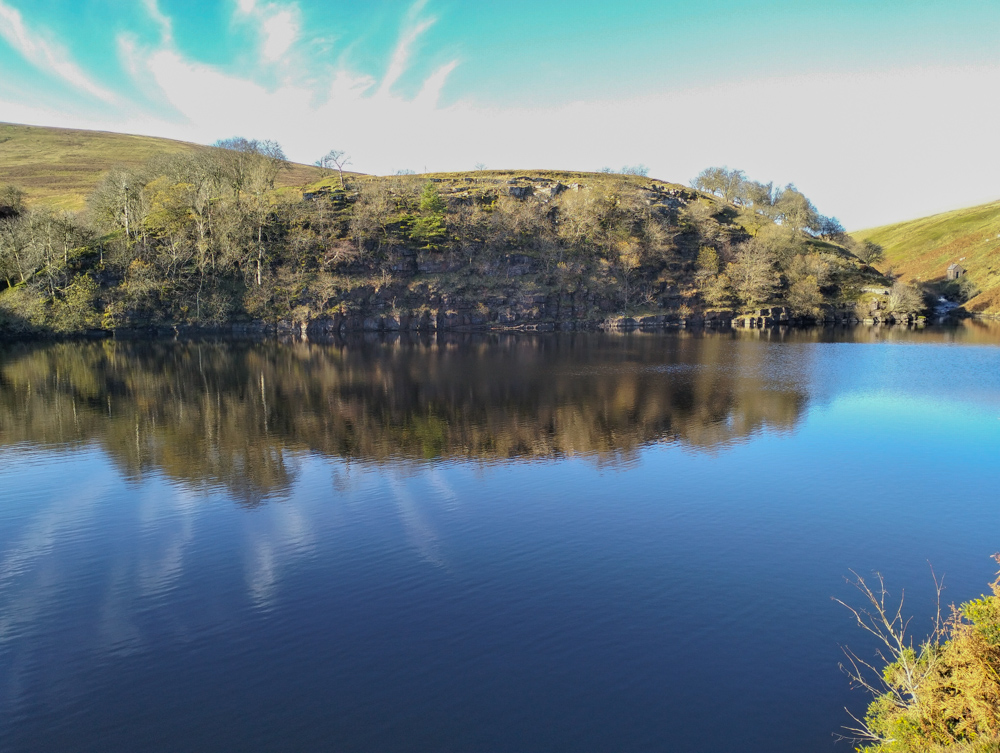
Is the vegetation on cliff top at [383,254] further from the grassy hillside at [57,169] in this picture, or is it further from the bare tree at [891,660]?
the bare tree at [891,660]

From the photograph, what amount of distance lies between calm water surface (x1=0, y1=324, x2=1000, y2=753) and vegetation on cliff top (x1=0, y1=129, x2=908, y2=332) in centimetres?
6542

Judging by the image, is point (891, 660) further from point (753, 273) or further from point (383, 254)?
point (753, 273)

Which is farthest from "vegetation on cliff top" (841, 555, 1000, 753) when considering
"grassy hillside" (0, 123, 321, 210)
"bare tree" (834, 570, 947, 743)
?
"grassy hillside" (0, 123, 321, 210)

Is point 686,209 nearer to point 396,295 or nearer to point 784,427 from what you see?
point 396,295

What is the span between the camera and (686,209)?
483ft

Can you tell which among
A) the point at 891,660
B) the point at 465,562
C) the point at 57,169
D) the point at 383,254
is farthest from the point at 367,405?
the point at 57,169

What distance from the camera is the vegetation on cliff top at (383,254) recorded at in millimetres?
99250

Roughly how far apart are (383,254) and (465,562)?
107046 mm

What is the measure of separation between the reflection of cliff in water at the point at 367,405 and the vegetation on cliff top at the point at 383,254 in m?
29.2

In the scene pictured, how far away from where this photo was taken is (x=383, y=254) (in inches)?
4685

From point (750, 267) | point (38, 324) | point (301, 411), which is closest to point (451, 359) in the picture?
point (301, 411)

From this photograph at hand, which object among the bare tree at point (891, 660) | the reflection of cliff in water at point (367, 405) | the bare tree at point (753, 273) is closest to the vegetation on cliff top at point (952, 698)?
the bare tree at point (891, 660)

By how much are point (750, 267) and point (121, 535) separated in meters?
129

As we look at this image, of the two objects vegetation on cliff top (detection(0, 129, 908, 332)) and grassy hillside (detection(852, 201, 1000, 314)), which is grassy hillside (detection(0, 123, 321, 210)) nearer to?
vegetation on cliff top (detection(0, 129, 908, 332))
